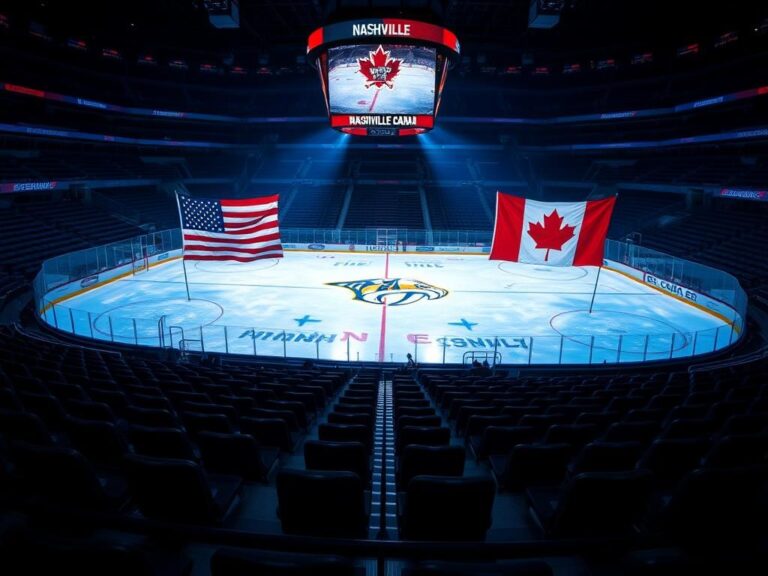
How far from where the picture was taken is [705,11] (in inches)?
1417

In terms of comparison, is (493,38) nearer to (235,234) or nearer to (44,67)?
(235,234)

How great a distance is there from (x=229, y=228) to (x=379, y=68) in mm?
11337

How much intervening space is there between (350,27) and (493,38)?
29.2 meters

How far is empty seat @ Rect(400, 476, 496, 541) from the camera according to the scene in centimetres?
310

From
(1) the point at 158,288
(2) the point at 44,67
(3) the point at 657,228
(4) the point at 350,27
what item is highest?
(2) the point at 44,67

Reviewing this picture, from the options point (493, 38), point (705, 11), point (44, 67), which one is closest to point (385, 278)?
point (493, 38)

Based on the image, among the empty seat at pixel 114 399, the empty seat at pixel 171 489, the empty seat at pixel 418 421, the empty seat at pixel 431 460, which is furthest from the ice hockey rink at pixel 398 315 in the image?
the empty seat at pixel 171 489

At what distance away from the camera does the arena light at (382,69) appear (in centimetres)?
2053

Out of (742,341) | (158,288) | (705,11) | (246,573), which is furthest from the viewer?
(705,11)

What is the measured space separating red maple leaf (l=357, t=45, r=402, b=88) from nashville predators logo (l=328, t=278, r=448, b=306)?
11.0m

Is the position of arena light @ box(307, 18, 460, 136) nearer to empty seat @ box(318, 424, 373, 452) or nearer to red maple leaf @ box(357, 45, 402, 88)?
red maple leaf @ box(357, 45, 402, 88)

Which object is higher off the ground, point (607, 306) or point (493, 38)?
point (493, 38)

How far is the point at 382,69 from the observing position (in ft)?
76.0

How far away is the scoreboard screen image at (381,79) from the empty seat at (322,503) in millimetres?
22467
